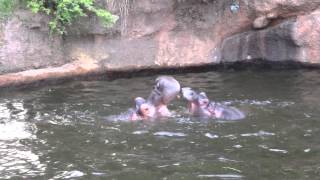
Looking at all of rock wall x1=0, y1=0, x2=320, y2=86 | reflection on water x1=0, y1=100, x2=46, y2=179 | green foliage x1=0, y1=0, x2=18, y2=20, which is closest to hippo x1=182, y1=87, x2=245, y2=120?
reflection on water x1=0, y1=100, x2=46, y2=179

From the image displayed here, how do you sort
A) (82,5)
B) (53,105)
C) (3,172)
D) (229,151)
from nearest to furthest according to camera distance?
1. (3,172)
2. (229,151)
3. (53,105)
4. (82,5)

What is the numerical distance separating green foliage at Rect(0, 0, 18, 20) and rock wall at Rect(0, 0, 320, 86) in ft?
0.43

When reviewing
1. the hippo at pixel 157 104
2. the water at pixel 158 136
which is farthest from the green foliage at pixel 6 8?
the hippo at pixel 157 104

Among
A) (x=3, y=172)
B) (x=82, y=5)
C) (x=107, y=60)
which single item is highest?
(x=82, y=5)

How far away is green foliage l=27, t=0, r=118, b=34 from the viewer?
10719 mm

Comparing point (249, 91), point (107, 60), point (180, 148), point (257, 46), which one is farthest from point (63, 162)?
point (257, 46)

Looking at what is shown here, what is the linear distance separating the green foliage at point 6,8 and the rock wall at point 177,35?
130 mm

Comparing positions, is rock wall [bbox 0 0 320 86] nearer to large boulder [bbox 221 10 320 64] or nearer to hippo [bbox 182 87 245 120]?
large boulder [bbox 221 10 320 64]

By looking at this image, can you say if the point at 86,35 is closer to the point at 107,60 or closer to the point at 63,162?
the point at 107,60

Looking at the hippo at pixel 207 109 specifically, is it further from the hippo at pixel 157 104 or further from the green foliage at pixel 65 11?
the green foliage at pixel 65 11

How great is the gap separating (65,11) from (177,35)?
2.21 metres

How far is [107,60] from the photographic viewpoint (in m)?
11.4

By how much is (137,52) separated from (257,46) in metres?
2.21

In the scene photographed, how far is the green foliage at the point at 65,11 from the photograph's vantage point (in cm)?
1072
